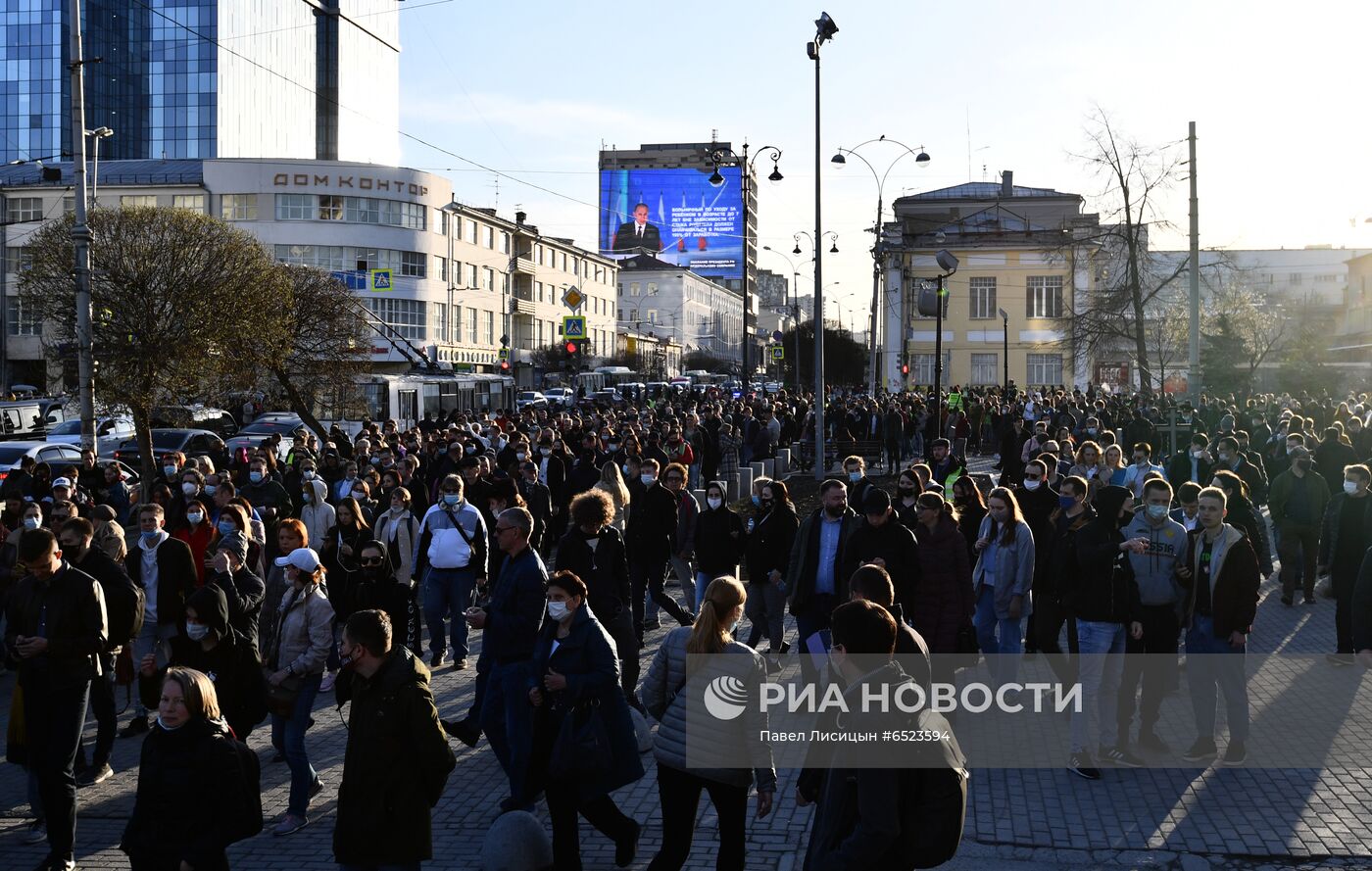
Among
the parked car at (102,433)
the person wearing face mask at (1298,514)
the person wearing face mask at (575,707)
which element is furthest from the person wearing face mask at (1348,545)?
the parked car at (102,433)

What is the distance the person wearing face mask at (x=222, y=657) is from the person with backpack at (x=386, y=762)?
7.28 feet

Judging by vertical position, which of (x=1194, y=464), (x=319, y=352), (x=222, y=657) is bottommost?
(x=222, y=657)

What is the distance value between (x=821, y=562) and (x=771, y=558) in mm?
1309

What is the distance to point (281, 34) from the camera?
96.8 metres

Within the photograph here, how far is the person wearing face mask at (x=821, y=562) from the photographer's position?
9328 millimetres

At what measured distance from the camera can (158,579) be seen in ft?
30.4

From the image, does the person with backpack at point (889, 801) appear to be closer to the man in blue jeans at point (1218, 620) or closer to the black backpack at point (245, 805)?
the black backpack at point (245, 805)

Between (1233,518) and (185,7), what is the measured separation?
9164 centimetres

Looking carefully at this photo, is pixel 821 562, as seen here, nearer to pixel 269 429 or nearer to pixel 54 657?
pixel 54 657

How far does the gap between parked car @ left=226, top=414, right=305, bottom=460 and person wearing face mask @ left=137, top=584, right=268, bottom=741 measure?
70.1ft

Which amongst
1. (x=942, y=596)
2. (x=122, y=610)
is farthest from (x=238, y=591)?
(x=942, y=596)

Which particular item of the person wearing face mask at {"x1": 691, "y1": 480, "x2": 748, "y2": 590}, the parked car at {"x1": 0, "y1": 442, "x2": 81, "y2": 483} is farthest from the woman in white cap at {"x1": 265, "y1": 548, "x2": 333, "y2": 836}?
the parked car at {"x1": 0, "y1": 442, "x2": 81, "y2": 483}

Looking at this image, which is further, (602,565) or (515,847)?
(602,565)

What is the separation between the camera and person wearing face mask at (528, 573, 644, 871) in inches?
236
